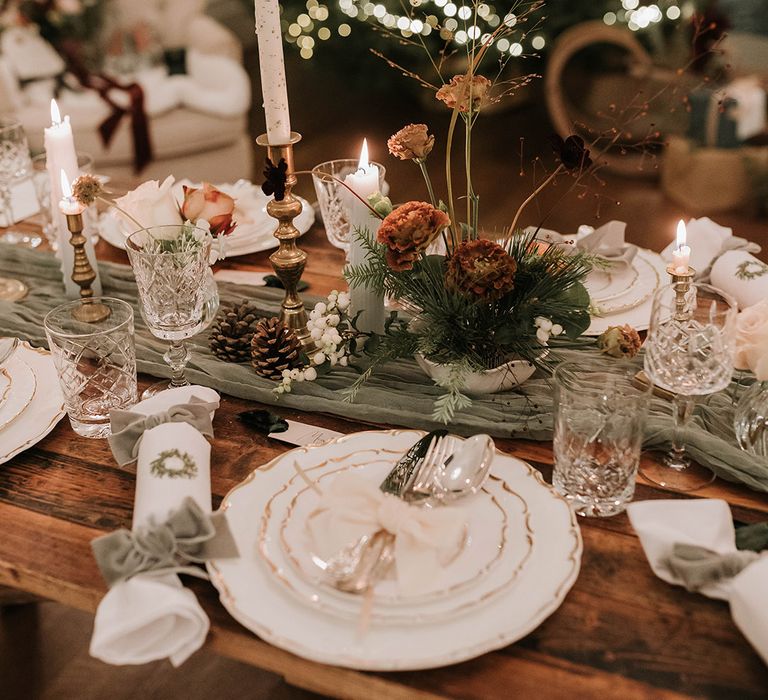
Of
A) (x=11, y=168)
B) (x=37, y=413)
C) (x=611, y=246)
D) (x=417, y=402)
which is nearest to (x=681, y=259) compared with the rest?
(x=611, y=246)

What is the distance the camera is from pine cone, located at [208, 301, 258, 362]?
1253mm

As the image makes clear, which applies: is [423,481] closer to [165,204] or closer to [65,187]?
[165,204]

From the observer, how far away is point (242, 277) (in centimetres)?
153

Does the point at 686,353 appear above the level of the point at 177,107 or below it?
above

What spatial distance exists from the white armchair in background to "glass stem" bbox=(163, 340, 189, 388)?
2284mm

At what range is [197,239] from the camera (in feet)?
3.89

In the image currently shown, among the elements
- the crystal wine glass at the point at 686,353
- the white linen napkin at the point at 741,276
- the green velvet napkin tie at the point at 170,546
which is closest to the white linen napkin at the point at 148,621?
the green velvet napkin tie at the point at 170,546

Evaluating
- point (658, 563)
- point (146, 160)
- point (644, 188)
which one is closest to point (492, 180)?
point (644, 188)

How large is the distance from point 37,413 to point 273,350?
12.5 inches

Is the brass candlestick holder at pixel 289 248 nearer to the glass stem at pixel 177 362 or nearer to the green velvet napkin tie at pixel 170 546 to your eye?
the glass stem at pixel 177 362

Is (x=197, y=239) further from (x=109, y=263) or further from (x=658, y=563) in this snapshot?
(x=658, y=563)

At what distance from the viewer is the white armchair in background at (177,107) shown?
329cm

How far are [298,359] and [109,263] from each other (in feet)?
1.71

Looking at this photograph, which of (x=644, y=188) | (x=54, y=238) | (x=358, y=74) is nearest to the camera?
(x=54, y=238)
